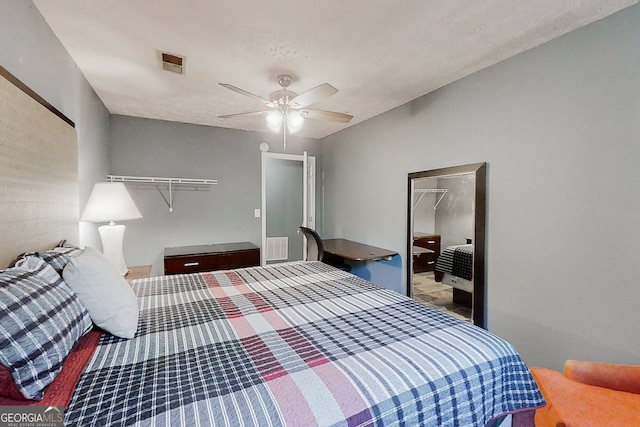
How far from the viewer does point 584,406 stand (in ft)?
4.30

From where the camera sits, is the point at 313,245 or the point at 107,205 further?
the point at 313,245

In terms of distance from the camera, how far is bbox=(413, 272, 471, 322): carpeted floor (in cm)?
233

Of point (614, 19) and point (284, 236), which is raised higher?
point (614, 19)

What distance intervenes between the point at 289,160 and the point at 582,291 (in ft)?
11.9

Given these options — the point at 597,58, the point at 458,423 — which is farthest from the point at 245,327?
the point at 597,58

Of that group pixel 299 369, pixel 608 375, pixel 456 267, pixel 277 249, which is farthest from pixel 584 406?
pixel 277 249

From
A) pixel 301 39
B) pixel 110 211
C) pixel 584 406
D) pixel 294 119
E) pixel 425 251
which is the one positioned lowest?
pixel 584 406

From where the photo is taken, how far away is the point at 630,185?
1444 mm

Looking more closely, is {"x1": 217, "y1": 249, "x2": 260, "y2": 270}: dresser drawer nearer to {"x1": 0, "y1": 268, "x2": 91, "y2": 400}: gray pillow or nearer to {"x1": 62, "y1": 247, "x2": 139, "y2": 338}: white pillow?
{"x1": 62, "y1": 247, "x2": 139, "y2": 338}: white pillow

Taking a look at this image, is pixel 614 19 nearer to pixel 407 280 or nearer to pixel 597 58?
pixel 597 58

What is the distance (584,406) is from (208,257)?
3206mm

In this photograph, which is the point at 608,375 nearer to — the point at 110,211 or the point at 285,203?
the point at 110,211

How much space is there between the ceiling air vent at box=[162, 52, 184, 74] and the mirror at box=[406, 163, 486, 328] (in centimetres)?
225

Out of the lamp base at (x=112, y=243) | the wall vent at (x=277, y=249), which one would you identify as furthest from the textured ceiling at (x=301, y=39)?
the wall vent at (x=277, y=249)
